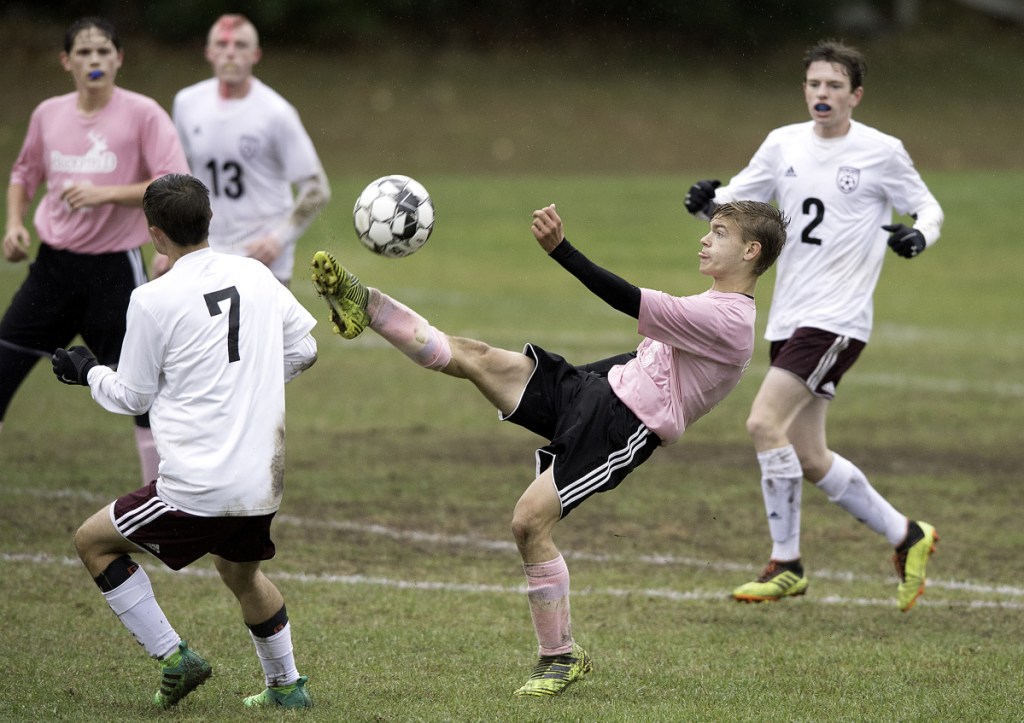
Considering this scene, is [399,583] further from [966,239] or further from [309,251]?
[966,239]

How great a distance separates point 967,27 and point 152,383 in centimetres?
4559

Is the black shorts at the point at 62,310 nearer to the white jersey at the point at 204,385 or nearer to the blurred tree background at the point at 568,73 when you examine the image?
the white jersey at the point at 204,385

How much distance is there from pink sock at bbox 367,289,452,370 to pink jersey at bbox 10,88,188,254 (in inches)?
102

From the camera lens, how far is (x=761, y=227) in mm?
5539

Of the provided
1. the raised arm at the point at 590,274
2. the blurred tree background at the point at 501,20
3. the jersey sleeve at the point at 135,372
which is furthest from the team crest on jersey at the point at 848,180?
the blurred tree background at the point at 501,20

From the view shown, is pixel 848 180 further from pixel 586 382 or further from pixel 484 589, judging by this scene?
pixel 484 589

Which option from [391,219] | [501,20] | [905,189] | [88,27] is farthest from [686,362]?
[501,20]

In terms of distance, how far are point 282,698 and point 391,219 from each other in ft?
6.03

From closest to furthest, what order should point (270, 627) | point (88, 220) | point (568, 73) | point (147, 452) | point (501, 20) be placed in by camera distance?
point (270, 627) → point (88, 220) → point (147, 452) → point (568, 73) → point (501, 20)

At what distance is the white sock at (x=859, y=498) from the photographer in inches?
284

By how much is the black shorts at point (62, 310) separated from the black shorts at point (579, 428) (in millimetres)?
2888

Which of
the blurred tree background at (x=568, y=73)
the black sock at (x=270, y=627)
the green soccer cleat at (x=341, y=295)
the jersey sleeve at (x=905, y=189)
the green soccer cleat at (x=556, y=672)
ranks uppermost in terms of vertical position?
the blurred tree background at (x=568, y=73)

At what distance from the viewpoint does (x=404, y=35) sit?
136ft

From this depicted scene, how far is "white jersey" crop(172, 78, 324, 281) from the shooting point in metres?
9.36
